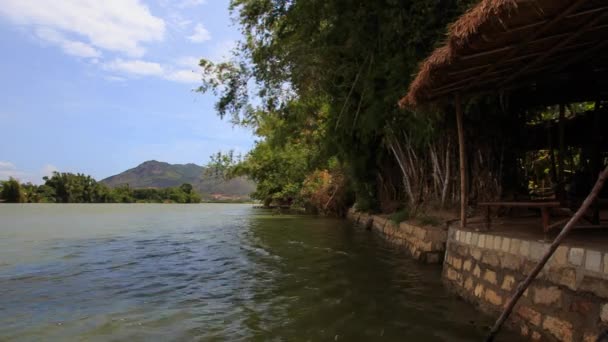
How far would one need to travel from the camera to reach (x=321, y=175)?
25.0 m

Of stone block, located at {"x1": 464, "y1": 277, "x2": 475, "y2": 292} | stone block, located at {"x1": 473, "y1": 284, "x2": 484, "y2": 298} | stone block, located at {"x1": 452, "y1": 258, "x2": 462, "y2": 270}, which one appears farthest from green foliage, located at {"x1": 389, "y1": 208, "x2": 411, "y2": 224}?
stone block, located at {"x1": 473, "y1": 284, "x2": 484, "y2": 298}

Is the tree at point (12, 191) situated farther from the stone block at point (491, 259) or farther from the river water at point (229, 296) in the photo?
the stone block at point (491, 259)

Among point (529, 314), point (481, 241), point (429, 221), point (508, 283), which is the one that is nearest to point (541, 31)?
point (481, 241)

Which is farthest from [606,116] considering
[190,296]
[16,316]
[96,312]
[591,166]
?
[16,316]

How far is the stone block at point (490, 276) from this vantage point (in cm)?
469

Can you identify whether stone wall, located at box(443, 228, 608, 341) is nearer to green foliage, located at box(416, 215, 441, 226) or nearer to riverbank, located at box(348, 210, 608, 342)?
riverbank, located at box(348, 210, 608, 342)

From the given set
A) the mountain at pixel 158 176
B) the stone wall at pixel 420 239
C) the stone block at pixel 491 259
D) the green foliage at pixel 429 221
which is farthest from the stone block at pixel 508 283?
the mountain at pixel 158 176

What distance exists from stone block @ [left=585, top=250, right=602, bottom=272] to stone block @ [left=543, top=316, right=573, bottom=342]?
51 centimetres

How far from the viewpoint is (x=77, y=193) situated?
Result: 59469mm

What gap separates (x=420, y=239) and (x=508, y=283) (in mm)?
4197

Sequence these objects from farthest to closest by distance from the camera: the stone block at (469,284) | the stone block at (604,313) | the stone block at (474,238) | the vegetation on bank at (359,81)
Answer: the vegetation on bank at (359,81), the stone block at (474,238), the stone block at (469,284), the stone block at (604,313)

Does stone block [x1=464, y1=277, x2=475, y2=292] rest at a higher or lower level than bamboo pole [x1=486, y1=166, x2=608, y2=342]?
lower

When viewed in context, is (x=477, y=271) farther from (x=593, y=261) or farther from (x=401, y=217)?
(x=401, y=217)

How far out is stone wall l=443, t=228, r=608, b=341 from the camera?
10.6ft
